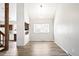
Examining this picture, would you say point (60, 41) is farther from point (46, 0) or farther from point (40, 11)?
point (46, 0)

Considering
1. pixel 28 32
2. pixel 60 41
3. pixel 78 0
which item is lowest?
pixel 60 41

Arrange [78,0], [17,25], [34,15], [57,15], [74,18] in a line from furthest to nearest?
[57,15] < [17,25] < [34,15] < [74,18] < [78,0]

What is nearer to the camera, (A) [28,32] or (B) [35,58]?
(B) [35,58]

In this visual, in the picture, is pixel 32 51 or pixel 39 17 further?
pixel 39 17

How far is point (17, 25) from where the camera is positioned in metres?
5.00

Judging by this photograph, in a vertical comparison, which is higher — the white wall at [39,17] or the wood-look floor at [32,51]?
the white wall at [39,17]

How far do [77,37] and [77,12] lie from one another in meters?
0.59

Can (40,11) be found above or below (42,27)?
above

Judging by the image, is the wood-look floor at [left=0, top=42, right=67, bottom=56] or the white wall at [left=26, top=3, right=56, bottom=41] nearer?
the wood-look floor at [left=0, top=42, right=67, bottom=56]

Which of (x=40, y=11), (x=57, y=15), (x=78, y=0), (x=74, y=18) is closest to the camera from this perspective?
(x=78, y=0)

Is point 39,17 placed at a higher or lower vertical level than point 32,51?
higher

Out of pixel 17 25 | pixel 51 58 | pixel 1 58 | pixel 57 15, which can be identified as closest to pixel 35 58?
pixel 51 58

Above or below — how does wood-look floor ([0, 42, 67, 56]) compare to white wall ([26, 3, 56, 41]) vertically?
below

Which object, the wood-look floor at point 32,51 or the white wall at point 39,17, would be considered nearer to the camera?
the wood-look floor at point 32,51
